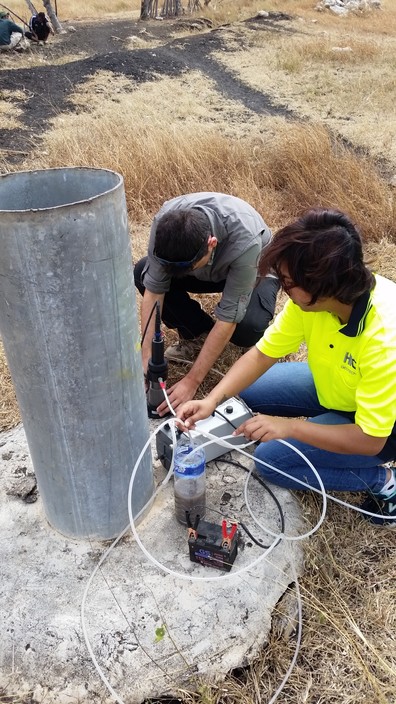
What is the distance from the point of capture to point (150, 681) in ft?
5.94

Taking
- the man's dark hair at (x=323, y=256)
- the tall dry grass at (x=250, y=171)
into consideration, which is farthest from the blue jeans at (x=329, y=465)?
the tall dry grass at (x=250, y=171)

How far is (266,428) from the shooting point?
2.06m

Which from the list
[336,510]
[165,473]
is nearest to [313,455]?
[336,510]

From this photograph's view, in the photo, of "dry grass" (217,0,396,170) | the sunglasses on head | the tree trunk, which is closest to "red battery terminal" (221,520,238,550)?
the sunglasses on head

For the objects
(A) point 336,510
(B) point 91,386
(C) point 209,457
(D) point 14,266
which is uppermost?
(D) point 14,266

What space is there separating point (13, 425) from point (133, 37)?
1703 centimetres

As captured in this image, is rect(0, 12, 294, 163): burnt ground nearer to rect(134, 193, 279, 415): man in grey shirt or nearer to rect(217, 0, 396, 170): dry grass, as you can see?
rect(217, 0, 396, 170): dry grass

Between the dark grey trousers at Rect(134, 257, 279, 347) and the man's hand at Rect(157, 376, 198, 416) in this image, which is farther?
the dark grey trousers at Rect(134, 257, 279, 347)

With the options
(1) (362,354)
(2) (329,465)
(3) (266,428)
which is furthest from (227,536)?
(1) (362,354)

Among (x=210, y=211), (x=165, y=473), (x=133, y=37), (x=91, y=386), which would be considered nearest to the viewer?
(x=91, y=386)

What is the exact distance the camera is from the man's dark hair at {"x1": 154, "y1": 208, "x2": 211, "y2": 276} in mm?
2467

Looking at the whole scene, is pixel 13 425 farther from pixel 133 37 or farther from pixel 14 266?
pixel 133 37

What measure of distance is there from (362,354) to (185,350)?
179 centimetres

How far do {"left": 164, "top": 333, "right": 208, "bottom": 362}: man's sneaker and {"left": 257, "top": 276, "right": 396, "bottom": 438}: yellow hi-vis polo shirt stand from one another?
1346 millimetres
